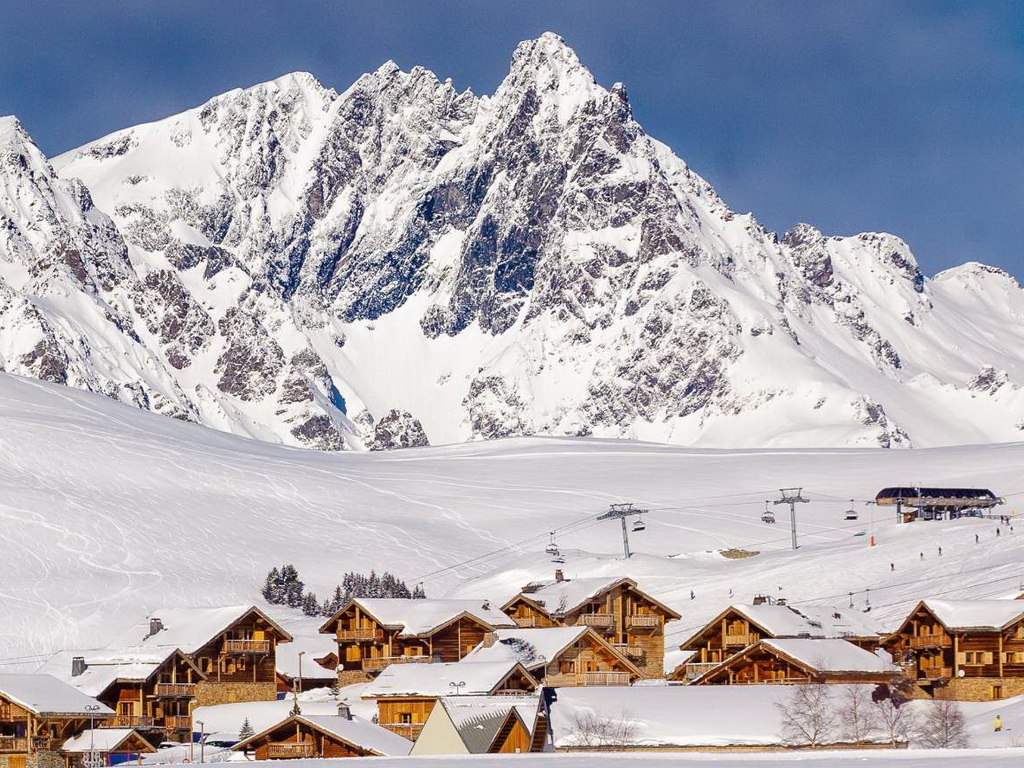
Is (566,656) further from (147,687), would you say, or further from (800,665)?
(147,687)

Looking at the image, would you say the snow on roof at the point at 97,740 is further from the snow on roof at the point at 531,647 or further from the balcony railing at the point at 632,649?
the balcony railing at the point at 632,649

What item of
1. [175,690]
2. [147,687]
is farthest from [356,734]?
[175,690]

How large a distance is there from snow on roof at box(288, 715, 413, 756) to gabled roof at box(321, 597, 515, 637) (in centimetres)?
2914

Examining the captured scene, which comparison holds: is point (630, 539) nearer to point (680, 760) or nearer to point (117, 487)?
point (117, 487)

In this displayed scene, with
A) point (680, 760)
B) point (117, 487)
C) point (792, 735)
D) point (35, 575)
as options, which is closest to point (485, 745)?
point (792, 735)

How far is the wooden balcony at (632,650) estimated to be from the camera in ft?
350

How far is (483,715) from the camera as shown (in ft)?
226

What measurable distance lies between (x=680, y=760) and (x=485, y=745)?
15904mm

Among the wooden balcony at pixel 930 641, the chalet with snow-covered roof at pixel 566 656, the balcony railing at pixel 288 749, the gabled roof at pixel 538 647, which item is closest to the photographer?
A: the balcony railing at pixel 288 749

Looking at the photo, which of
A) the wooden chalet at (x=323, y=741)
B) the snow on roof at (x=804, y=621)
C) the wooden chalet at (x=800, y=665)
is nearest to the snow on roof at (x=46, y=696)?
the wooden chalet at (x=323, y=741)

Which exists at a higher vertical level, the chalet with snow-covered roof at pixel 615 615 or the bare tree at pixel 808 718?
the chalet with snow-covered roof at pixel 615 615

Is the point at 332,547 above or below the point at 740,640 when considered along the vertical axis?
above

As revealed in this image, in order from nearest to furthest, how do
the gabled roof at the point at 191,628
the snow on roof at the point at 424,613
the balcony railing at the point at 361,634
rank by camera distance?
1. the gabled roof at the point at 191,628
2. the snow on roof at the point at 424,613
3. the balcony railing at the point at 361,634

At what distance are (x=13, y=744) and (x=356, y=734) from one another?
734 inches
